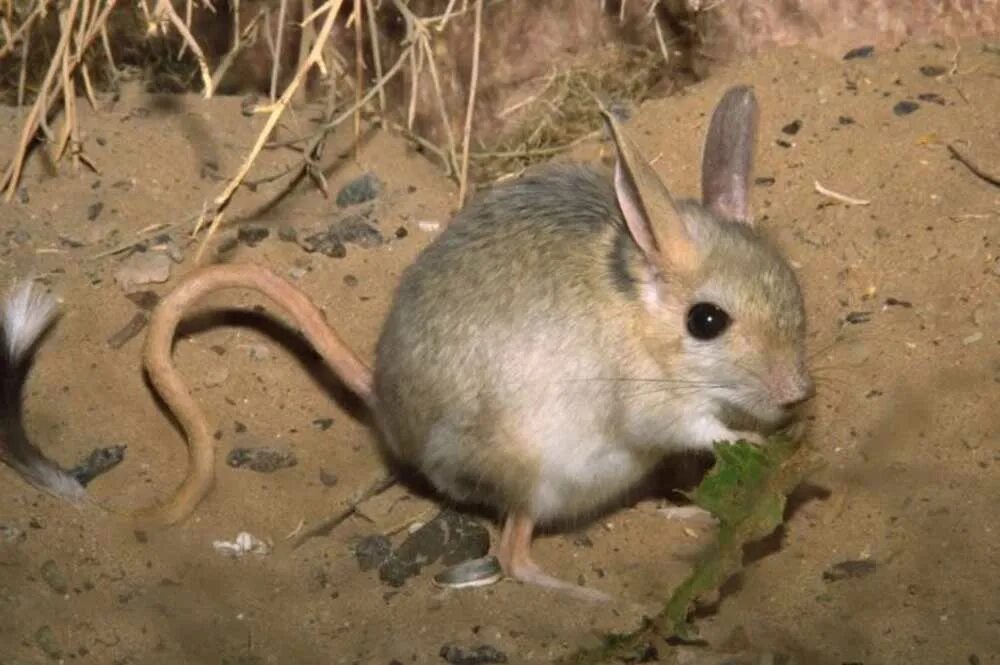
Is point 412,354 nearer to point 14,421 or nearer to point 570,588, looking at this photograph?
point 570,588

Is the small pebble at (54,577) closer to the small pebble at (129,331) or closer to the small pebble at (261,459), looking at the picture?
the small pebble at (261,459)

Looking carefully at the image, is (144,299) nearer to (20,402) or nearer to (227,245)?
(227,245)

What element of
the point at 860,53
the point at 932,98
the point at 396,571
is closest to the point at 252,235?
the point at 396,571

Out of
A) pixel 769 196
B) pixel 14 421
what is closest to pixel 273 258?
pixel 14 421

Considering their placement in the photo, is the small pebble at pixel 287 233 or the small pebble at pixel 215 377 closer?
the small pebble at pixel 215 377

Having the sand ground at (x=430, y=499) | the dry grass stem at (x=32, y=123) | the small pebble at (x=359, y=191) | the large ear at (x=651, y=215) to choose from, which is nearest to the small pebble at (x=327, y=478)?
the sand ground at (x=430, y=499)

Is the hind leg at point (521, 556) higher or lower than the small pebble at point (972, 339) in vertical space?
lower

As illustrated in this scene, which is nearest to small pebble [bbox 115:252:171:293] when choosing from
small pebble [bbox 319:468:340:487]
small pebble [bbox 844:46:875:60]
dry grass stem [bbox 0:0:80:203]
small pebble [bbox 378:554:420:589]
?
dry grass stem [bbox 0:0:80:203]
